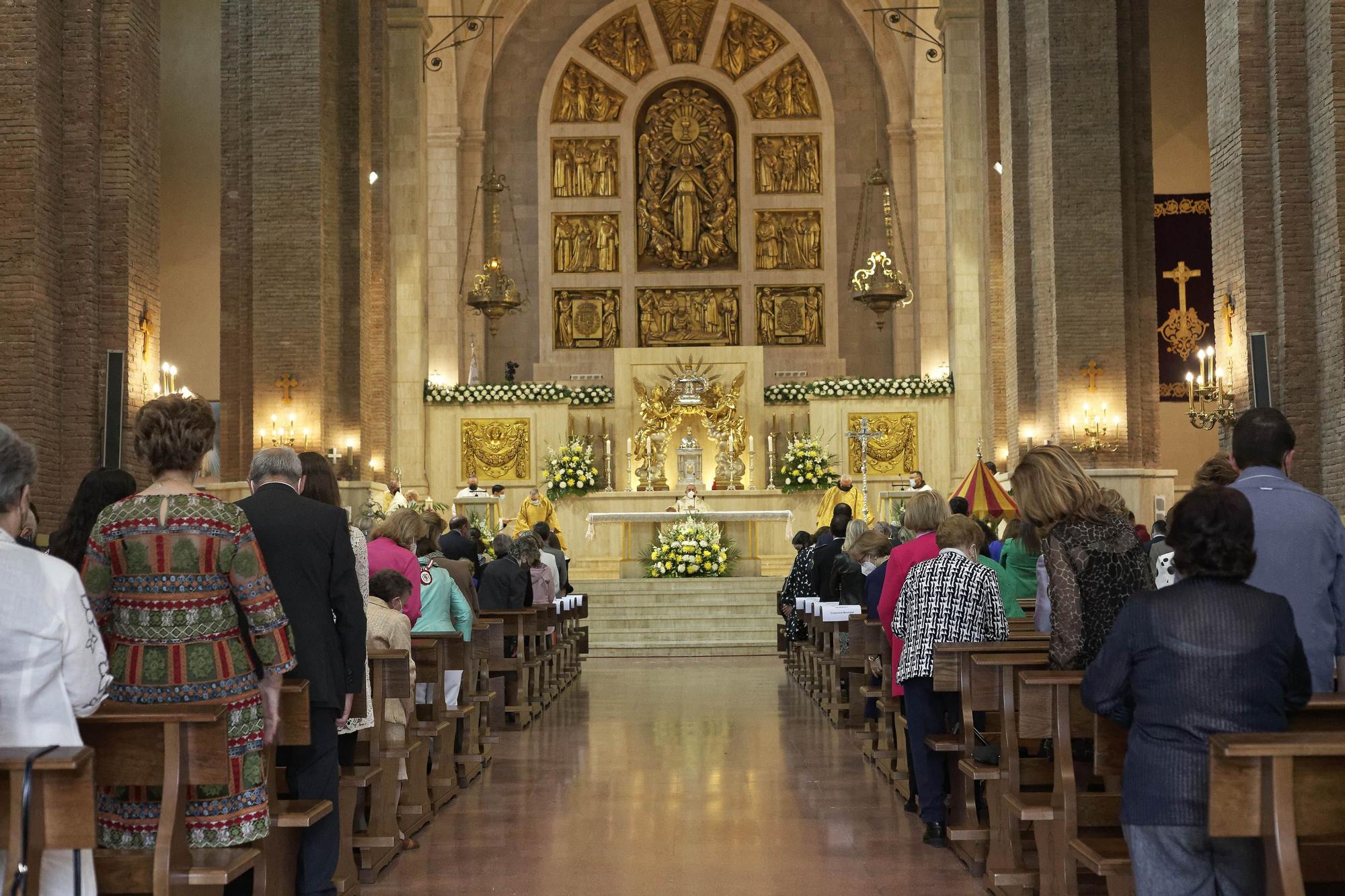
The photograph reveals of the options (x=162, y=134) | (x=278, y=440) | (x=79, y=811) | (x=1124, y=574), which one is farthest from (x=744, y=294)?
(x=79, y=811)

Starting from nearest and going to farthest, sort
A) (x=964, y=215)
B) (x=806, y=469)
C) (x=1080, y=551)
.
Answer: (x=1080, y=551) < (x=806, y=469) < (x=964, y=215)

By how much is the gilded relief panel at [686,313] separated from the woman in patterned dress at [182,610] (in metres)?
25.2

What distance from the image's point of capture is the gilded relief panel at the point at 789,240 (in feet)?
97.1

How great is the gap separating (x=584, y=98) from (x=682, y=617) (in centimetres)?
1434

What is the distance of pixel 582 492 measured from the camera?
2297cm

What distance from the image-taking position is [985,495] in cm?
1373

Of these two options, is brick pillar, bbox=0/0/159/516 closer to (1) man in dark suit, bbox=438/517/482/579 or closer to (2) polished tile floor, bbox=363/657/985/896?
(1) man in dark suit, bbox=438/517/482/579

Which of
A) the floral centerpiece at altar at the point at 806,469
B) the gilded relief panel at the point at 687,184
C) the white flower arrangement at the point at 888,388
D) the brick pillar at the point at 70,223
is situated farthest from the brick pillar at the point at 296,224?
the gilded relief panel at the point at 687,184

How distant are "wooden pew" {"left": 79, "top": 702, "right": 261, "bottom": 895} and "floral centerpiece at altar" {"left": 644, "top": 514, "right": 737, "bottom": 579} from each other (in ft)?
52.1

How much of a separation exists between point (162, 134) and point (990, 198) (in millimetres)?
12064

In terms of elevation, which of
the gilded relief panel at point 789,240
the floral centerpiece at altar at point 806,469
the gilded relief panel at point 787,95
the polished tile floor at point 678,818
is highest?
the gilded relief panel at point 787,95

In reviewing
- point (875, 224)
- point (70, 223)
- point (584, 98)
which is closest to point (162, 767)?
point (70, 223)

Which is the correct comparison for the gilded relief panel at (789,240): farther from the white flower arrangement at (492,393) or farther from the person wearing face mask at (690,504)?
the person wearing face mask at (690,504)

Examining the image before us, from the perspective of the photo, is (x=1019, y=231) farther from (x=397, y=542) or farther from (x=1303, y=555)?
(x=1303, y=555)
